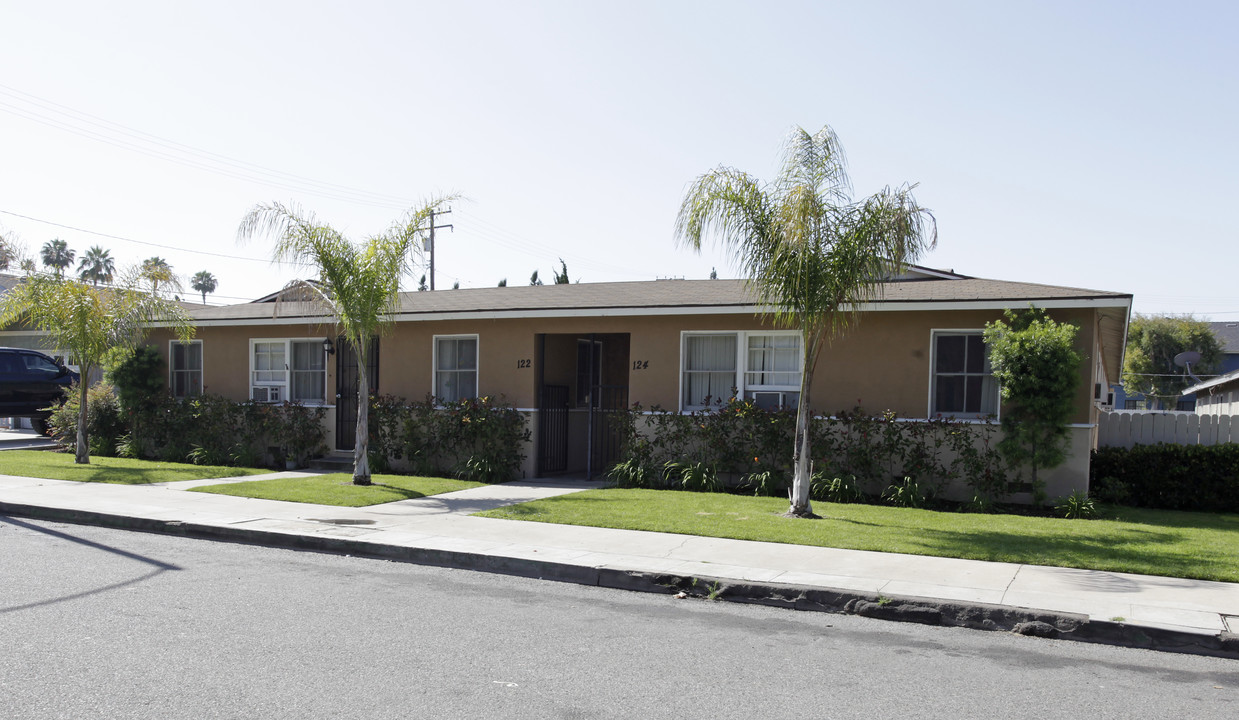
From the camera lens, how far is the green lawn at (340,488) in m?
12.4

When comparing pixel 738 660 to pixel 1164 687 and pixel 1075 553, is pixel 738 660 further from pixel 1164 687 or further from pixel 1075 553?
pixel 1075 553

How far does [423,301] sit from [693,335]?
610 centimetres

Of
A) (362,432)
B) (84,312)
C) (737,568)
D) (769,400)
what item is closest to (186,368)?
(84,312)

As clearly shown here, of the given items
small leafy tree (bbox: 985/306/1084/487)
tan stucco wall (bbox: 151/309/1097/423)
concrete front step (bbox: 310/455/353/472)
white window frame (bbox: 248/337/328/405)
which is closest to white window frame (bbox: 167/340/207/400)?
tan stucco wall (bbox: 151/309/1097/423)

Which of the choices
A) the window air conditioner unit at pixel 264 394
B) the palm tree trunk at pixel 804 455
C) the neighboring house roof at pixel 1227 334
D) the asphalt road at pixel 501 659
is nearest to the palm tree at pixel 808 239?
the palm tree trunk at pixel 804 455

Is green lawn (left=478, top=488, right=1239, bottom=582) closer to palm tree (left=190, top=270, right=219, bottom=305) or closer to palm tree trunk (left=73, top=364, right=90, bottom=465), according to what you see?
palm tree trunk (left=73, top=364, right=90, bottom=465)

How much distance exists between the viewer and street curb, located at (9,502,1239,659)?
616 centimetres

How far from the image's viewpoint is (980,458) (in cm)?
1245

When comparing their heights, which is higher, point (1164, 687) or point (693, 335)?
point (693, 335)

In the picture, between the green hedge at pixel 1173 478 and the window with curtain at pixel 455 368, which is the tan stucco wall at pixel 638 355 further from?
the green hedge at pixel 1173 478

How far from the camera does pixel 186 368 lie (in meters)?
19.3

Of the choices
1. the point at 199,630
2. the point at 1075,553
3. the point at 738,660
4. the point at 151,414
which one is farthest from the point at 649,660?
the point at 151,414

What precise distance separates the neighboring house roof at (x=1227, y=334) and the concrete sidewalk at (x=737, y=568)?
192 feet

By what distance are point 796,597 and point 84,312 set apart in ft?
45.5
